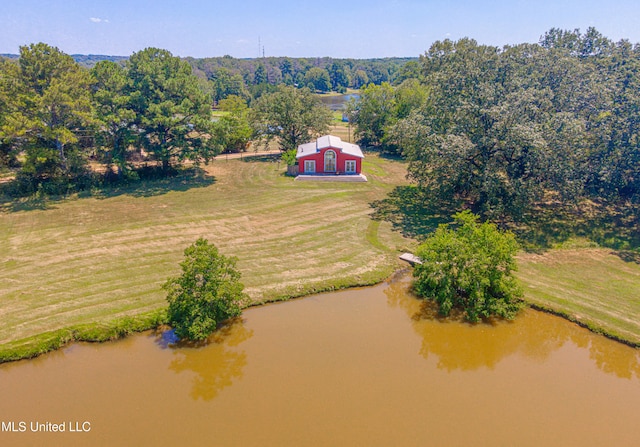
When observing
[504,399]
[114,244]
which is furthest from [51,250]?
[504,399]

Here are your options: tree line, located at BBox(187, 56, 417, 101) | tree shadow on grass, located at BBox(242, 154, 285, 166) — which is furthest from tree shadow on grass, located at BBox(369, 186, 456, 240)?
tree line, located at BBox(187, 56, 417, 101)

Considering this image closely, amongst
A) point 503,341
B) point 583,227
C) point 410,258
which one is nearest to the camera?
point 503,341

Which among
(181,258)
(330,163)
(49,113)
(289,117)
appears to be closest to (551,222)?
(330,163)

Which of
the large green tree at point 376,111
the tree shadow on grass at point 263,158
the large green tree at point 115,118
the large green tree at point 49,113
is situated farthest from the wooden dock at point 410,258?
the large green tree at point 376,111

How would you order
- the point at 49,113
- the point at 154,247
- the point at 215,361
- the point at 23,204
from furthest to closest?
1. the point at 49,113
2. the point at 23,204
3. the point at 154,247
4. the point at 215,361

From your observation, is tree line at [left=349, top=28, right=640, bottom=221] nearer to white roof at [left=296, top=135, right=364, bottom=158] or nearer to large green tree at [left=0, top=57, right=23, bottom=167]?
white roof at [left=296, top=135, right=364, bottom=158]

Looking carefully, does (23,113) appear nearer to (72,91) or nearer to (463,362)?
(72,91)

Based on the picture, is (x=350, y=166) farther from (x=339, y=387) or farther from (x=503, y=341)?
(x=339, y=387)
